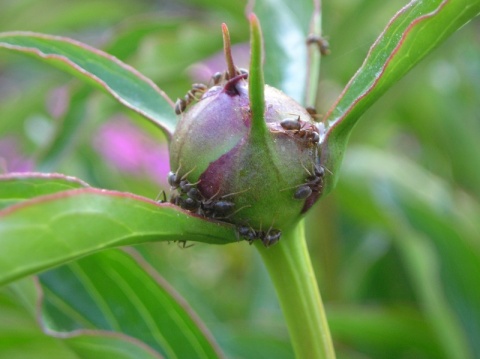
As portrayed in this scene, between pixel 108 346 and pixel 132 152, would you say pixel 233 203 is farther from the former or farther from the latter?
pixel 132 152

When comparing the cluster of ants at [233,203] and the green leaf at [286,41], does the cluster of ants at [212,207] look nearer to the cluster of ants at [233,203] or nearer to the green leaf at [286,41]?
the cluster of ants at [233,203]

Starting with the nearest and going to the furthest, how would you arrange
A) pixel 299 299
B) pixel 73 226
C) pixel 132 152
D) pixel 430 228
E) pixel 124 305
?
pixel 73 226 < pixel 299 299 < pixel 124 305 < pixel 430 228 < pixel 132 152

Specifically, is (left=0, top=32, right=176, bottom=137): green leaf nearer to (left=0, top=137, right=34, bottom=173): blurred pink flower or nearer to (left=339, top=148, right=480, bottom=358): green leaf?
(left=339, top=148, right=480, bottom=358): green leaf

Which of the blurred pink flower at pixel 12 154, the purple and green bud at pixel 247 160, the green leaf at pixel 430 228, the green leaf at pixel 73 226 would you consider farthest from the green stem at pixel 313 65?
the blurred pink flower at pixel 12 154

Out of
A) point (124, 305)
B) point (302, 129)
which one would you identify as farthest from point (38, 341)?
point (302, 129)

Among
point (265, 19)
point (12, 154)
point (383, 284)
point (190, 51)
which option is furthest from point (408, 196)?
point (12, 154)
